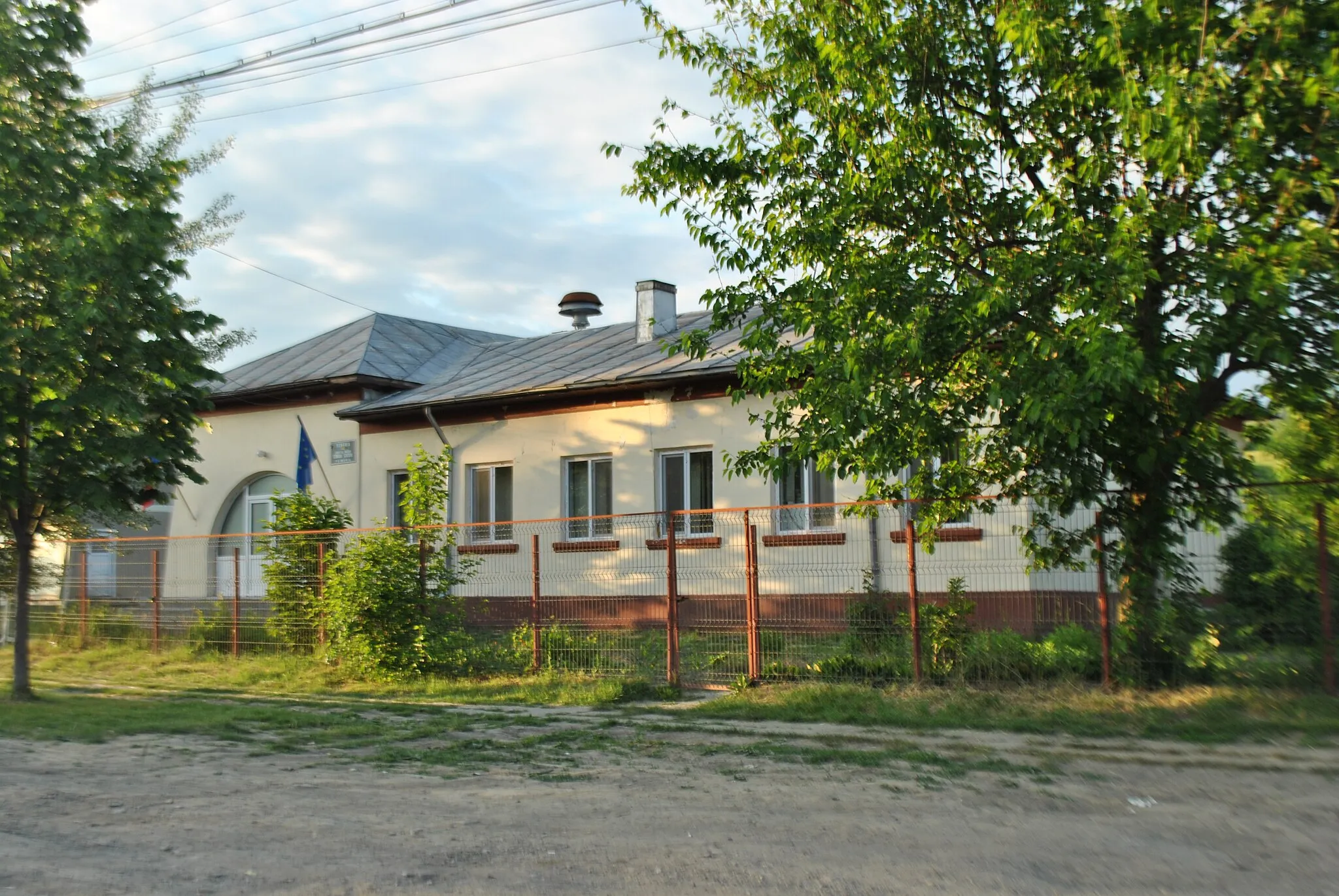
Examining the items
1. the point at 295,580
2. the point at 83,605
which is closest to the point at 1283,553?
the point at 295,580

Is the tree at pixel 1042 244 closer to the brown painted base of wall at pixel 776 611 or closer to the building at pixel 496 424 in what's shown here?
the brown painted base of wall at pixel 776 611

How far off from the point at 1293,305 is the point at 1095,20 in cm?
275

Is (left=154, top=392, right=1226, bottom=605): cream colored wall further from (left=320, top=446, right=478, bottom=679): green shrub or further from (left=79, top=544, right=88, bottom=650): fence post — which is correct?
(left=79, top=544, right=88, bottom=650): fence post

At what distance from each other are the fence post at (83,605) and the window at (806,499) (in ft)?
37.7

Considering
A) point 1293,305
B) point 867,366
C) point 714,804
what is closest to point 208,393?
point 867,366

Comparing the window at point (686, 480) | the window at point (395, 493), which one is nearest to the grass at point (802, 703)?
the window at point (686, 480)

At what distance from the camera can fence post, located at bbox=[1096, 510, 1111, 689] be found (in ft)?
34.6

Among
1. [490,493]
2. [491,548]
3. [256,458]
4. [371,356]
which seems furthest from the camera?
[256,458]

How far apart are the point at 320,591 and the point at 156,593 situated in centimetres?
403

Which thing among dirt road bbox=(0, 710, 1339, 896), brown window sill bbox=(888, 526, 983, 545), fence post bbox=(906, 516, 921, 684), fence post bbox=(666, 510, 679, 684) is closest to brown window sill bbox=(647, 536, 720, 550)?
fence post bbox=(666, 510, 679, 684)

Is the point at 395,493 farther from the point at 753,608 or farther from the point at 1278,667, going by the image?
the point at 1278,667

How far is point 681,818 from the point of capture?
6680mm

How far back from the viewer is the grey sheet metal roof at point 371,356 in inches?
948

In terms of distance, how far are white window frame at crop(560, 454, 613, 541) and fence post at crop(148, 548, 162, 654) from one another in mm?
6662
